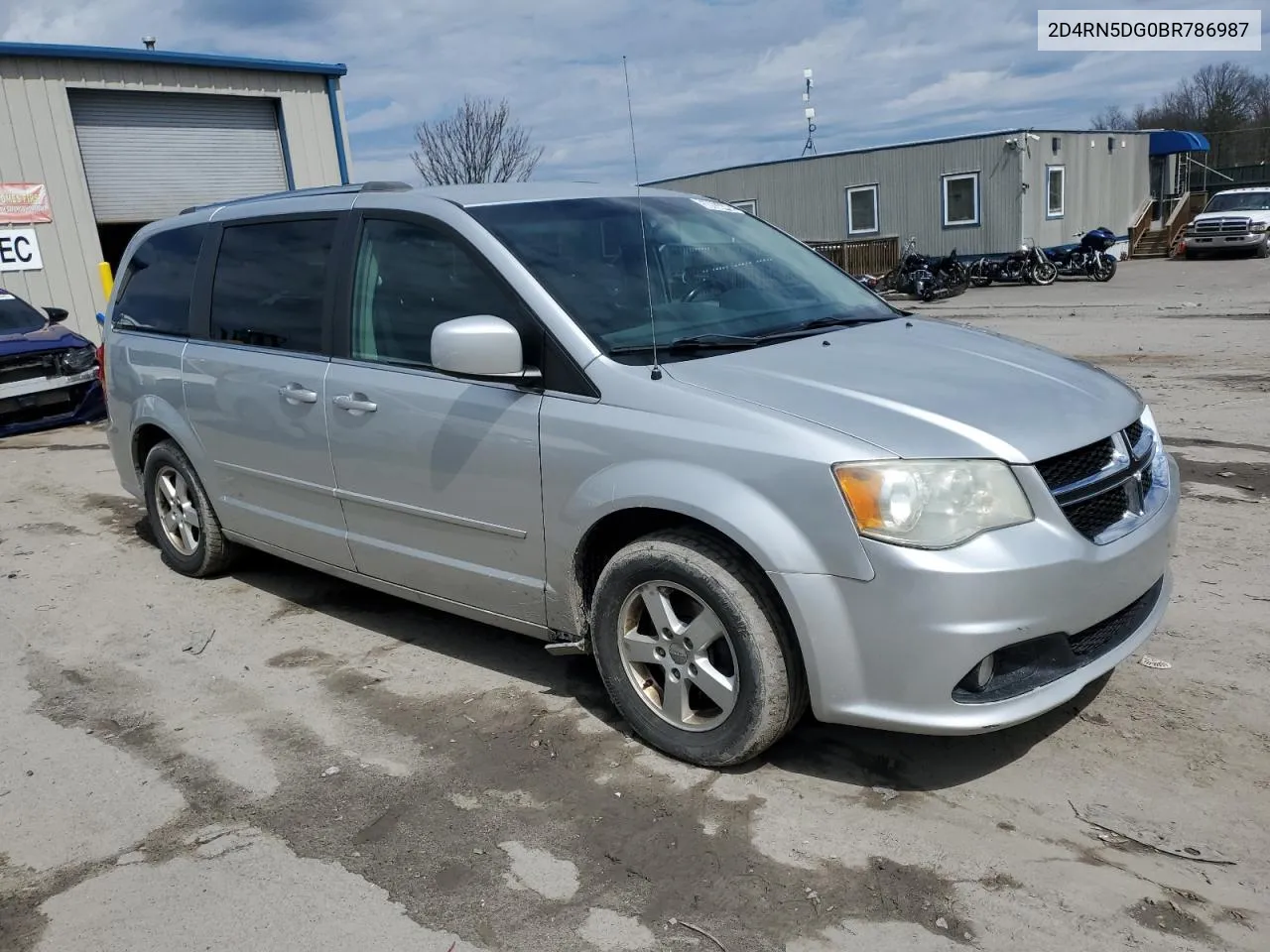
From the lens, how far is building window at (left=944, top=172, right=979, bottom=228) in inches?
1105

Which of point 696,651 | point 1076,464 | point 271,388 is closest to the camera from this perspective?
point 1076,464

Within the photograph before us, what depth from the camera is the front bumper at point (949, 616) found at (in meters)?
2.87

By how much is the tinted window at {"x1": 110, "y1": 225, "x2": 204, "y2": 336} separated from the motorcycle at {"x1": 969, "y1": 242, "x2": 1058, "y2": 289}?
78.8 feet

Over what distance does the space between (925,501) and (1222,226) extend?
30.7 metres

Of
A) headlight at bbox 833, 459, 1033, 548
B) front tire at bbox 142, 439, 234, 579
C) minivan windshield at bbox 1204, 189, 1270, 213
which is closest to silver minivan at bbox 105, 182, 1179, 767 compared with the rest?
headlight at bbox 833, 459, 1033, 548

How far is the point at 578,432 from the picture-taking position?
137 inches

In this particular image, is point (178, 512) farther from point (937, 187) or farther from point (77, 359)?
point (937, 187)

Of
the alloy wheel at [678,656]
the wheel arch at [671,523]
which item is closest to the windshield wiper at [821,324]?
the wheel arch at [671,523]

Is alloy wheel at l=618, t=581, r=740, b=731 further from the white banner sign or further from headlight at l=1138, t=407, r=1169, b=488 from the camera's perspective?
the white banner sign

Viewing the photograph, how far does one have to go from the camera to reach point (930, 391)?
3.27 m

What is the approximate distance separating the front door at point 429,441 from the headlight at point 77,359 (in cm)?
830

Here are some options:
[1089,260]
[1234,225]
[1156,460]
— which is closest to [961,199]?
[1089,260]

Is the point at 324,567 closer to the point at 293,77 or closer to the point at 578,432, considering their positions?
the point at 578,432

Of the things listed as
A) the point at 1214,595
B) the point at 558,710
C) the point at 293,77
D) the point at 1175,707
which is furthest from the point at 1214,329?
the point at 293,77
